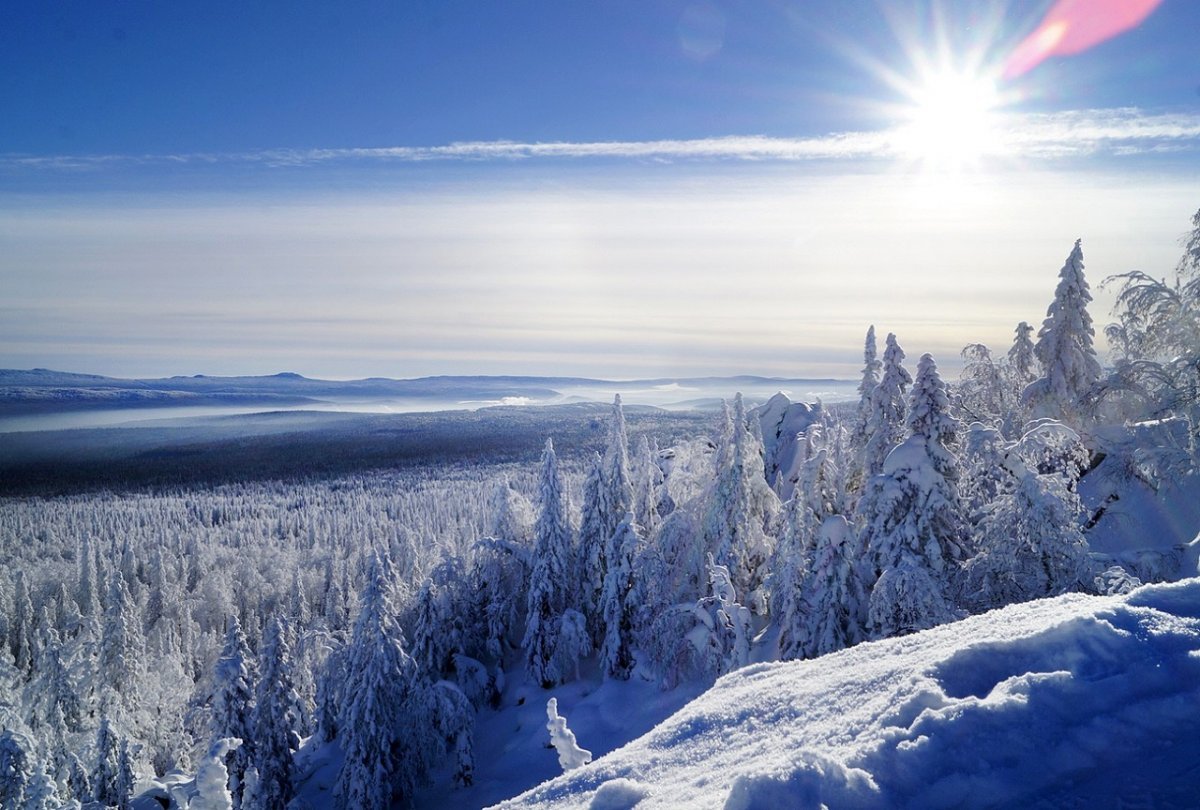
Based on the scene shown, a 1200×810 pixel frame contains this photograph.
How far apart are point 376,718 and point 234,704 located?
499 cm

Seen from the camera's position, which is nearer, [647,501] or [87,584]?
[647,501]

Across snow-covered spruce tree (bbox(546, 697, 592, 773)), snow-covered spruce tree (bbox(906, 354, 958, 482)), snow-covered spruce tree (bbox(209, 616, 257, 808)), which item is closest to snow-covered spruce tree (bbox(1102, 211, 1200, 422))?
snow-covered spruce tree (bbox(906, 354, 958, 482))

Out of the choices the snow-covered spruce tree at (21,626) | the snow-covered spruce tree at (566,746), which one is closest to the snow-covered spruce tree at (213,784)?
the snow-covered spruce tree at (566,746)

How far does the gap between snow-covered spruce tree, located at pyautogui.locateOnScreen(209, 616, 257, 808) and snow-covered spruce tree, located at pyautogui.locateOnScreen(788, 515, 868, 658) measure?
19.5 m

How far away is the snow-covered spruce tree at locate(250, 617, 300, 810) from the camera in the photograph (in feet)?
79.9

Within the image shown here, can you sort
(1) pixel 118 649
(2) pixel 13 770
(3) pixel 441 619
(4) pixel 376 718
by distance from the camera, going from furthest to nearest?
(1) pixel 118 649
(3) pixel 441 619
(4) pixel 376 718
(2) pixel 13 770

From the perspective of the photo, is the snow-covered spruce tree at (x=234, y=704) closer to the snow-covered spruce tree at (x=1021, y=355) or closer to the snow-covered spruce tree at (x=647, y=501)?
the snow-covered spruce tree at (x=647, y=501)

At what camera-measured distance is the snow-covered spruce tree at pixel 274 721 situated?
79.9 ft

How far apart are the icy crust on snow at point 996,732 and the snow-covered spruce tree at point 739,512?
18.3 m

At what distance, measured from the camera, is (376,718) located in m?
24.5

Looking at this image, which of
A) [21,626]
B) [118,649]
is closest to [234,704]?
[118,649]

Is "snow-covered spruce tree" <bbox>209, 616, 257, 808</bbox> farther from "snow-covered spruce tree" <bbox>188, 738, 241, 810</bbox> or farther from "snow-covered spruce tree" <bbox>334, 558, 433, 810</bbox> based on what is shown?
"snow-covered spruce tree" <bbox>188, 738, 241, 810</bbox>

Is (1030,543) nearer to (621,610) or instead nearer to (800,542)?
(800,542)

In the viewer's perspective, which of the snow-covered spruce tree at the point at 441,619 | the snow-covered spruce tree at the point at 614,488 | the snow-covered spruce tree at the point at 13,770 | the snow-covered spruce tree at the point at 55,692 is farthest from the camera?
the snow-covered spruce tree at the point at 55,692
